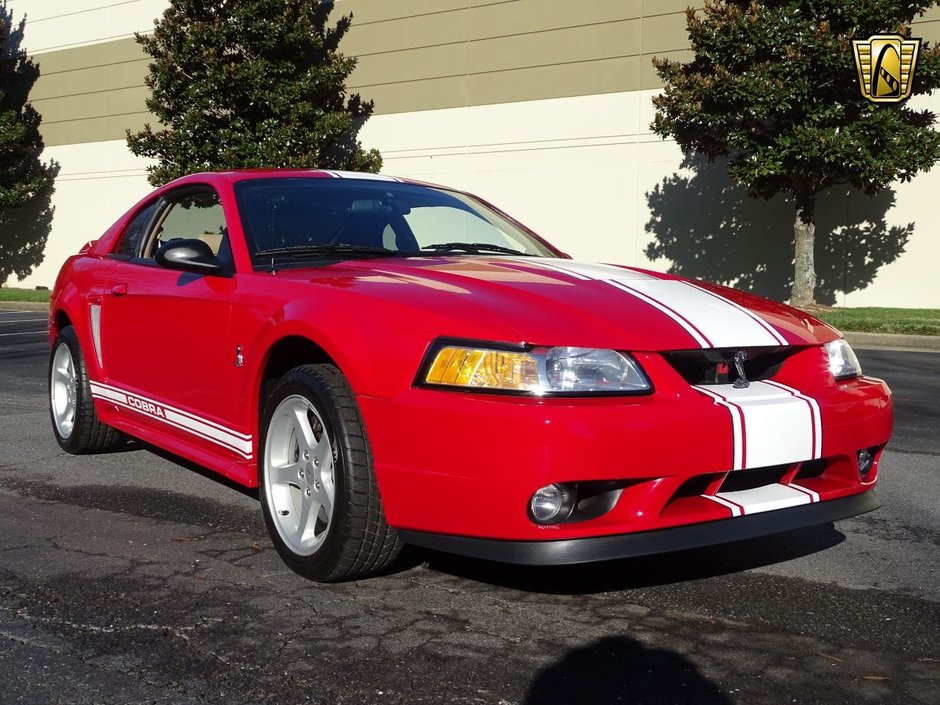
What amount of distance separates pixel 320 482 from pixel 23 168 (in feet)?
94.4

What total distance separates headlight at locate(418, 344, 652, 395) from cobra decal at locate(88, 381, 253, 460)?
1.16m

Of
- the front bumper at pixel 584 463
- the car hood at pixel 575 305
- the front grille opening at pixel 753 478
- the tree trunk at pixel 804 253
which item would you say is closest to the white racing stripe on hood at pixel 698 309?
the car hood at pixel 575 305

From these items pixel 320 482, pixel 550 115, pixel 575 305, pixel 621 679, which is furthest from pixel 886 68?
pixel 621 679

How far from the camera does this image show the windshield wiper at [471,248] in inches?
184

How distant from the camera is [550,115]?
21.6m

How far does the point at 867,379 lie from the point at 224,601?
2.28m

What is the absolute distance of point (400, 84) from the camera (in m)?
23.8

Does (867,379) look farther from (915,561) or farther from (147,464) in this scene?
(147,464)

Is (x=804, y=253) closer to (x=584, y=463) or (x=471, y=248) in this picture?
(x=471, y=248)

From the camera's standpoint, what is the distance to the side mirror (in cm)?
427

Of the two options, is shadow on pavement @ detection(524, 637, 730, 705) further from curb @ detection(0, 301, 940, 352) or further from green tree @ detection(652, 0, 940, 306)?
green tree @ detection(652, 0, 940, 306)

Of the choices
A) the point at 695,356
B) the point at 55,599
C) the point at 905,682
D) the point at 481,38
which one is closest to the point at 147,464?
the point at 55,599

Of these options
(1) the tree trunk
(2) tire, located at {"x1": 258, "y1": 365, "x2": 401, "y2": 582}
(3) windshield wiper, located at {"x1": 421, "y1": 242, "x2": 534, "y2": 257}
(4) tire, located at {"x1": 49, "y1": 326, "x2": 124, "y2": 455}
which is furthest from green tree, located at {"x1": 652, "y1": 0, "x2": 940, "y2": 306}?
(2) tire, located at {"x1": 258, "y1": 365, "x2": 401, "y2": 582}

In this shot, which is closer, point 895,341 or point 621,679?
point 621,679
